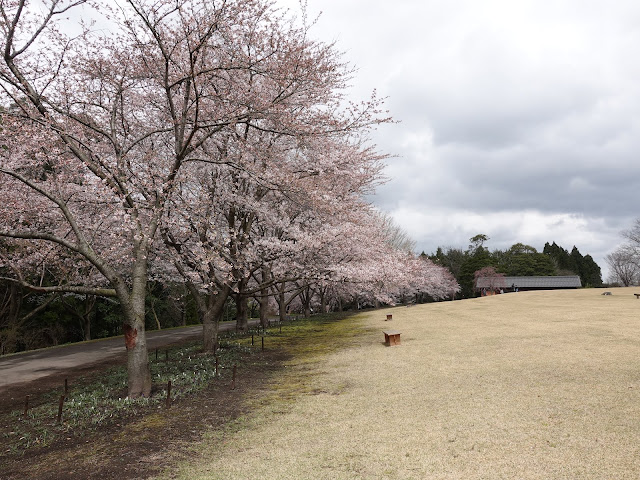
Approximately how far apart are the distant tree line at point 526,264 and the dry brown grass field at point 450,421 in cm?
5622

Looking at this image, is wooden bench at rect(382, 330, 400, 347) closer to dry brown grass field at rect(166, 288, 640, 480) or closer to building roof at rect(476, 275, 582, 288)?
dry brown grass field at rect(166, 288, 640, 480)

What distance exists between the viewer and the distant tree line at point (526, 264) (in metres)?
66.1

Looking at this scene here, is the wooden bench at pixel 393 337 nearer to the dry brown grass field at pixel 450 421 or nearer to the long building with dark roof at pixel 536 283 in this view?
the dry brown grass field at pixel 450 421

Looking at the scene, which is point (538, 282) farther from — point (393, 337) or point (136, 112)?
point (136, 112)

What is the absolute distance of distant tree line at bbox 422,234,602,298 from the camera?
66.1 meters

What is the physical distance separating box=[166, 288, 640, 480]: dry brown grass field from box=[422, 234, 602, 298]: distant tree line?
56225mm

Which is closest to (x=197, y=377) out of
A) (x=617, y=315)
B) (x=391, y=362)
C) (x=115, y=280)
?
(x=115, y=280)

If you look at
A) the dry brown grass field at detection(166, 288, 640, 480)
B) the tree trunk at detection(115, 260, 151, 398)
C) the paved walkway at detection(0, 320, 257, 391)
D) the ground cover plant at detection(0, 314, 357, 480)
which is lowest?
the dry brown grass field at detection(166, 288, 640, 480)

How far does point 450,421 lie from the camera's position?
6.68 meters

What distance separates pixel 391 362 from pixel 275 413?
16.3 feet

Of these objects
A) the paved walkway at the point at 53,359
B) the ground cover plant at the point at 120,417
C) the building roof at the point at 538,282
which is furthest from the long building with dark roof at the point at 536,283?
the ground cover plant at the point at 120,417

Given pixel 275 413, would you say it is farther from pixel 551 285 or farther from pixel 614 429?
pixel 551 285

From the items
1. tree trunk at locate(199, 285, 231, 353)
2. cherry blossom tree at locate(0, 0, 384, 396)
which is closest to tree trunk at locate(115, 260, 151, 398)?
cherry blossom tree at locate(0, 0, 384, 396)

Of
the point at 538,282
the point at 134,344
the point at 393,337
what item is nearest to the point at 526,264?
the point at 538,282
